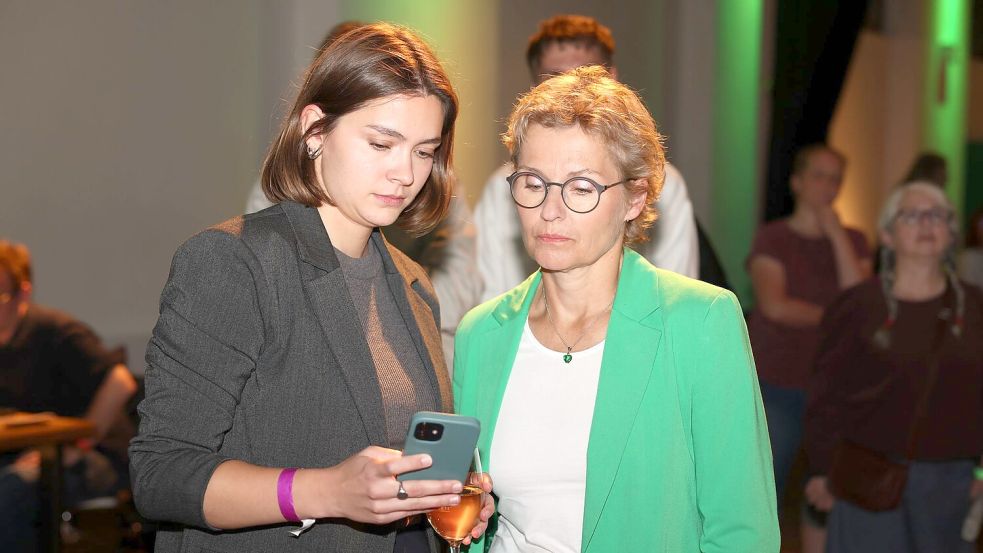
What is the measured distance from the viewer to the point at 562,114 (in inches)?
78.7

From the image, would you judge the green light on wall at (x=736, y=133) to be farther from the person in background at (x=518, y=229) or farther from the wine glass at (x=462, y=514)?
the wine glass at (x=462, y=514)

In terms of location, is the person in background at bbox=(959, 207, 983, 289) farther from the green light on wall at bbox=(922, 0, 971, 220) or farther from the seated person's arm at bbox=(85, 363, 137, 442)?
the seated person's arm at bbox=(85, 363, 137, 442)

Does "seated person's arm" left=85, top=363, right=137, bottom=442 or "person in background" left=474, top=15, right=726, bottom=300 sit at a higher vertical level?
"person in background" left=474, top=15, right=726, bottom=300

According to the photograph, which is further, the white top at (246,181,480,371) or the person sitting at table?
the person sitting at table

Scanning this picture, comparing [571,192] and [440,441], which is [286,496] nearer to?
[440,441]

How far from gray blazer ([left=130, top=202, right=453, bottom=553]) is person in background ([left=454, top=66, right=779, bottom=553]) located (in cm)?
34

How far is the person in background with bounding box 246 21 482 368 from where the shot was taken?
3293 mm

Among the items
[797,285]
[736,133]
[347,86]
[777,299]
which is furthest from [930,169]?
[347,86]

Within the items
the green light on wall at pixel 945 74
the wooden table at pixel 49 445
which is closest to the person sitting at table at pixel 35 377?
the wooden table at pixel 49 445

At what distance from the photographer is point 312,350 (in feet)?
5.86

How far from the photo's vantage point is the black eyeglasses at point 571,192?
1988 mm

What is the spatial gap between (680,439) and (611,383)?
0.52ft

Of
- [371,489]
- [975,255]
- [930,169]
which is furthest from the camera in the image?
[975,255]

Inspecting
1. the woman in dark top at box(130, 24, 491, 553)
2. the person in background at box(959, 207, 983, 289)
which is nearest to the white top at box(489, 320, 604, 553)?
the woman in dark top at box(130, 24, 491, 553)
